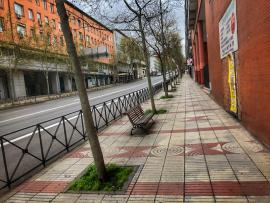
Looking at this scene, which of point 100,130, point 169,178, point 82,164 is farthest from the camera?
point 100,130

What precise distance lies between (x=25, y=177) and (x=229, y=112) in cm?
770

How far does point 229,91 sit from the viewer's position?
10984 mm

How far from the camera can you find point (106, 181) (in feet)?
17.5

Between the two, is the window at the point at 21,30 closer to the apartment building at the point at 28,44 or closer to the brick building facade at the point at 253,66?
the apartment building at the point at 28,44

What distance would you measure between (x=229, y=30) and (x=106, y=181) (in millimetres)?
6859

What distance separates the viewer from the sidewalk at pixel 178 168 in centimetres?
451

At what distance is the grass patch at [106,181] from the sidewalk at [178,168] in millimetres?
201

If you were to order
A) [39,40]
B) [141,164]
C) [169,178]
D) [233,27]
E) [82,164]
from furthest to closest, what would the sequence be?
[39,40], [233,27], [82,164], [141,164], [169,178]

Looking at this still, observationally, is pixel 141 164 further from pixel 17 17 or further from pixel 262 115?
pixel 17 17

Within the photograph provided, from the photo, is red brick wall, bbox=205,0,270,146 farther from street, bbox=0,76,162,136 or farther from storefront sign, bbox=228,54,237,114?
street, bbox=0,76,162,136

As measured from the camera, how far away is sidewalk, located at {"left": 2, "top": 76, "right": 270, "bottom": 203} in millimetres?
4508

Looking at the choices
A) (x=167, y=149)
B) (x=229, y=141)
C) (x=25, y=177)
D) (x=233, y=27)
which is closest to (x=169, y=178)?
(x=167, y=149)

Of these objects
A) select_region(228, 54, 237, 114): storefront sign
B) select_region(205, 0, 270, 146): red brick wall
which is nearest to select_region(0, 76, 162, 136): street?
select_region(228, 54, 237, 114): storefront sign

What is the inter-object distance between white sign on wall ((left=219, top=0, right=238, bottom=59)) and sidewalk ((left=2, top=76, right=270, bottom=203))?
264cm
